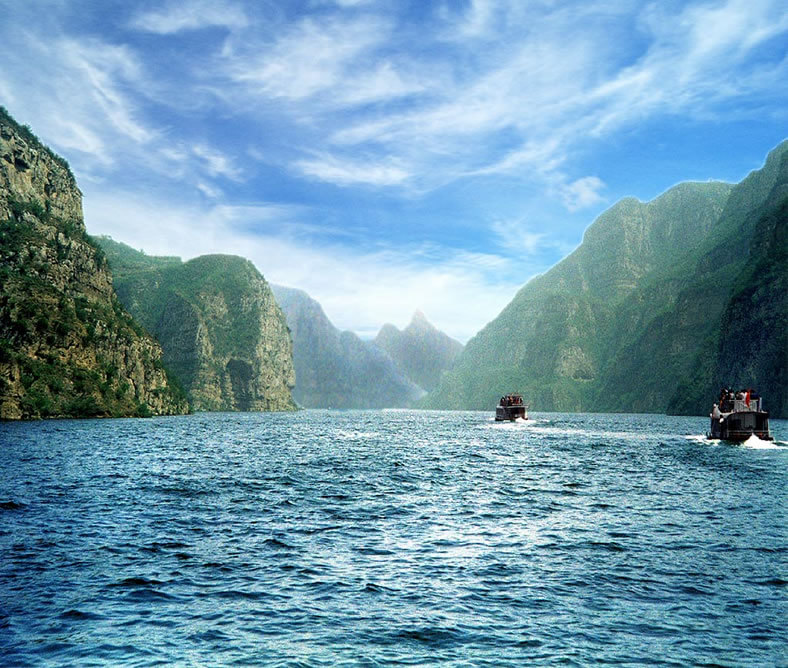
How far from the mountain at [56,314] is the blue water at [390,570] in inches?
3229

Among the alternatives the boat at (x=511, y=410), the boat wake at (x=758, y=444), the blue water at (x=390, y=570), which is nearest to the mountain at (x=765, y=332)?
the boat at (x=511, y=410)

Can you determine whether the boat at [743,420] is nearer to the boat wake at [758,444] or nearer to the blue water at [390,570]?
the boat wake at [758,444]

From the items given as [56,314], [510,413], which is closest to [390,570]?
[56,314]

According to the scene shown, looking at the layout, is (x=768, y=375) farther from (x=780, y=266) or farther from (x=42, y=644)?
(x=42, y=644)

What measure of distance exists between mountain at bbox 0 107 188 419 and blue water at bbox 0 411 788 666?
269 feet

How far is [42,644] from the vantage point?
14.7 meters

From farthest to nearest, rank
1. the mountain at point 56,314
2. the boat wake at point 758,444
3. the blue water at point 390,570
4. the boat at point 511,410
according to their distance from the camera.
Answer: the boat at point 511,410
the mountain at point 56,314
the boat wake at point 758,444
the blue water at point 390,570

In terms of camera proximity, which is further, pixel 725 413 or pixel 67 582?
pixel 725 413

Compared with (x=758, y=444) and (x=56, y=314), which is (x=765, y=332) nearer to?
(x=758, y=444)

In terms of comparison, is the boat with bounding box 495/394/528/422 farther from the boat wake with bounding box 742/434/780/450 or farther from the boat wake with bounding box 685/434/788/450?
the boat wake with bounding box 742/434/780/450

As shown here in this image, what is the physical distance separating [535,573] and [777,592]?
24.2 feet

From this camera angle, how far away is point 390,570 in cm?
2155

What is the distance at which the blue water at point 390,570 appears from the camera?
1480cm

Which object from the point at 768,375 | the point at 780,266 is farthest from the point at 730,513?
the point at 780,266
